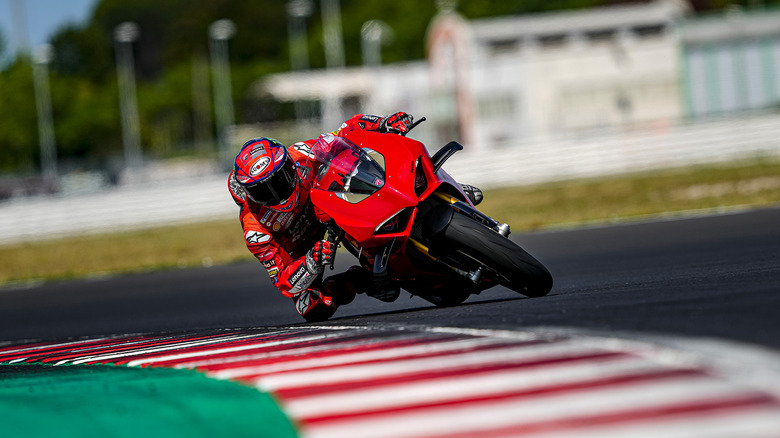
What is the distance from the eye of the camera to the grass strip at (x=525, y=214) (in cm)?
2025

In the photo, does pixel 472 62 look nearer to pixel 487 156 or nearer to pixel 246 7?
pixel 487 156

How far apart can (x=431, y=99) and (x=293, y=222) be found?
1732 inches

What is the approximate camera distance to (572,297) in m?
7.47

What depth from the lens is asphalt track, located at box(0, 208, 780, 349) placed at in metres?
5.70

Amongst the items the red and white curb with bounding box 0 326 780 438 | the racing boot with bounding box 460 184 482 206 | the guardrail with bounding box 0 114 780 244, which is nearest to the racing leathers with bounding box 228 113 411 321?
the racing boot with bounding box 460 184 482 206

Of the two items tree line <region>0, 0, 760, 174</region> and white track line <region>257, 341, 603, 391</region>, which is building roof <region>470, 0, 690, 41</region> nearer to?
tree line <region>0, 0, 760, 174</region>

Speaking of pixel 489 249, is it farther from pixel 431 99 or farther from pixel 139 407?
pixel 431 99

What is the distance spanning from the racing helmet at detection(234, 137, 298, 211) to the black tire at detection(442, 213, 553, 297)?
120cm

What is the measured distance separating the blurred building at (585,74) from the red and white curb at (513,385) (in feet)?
115

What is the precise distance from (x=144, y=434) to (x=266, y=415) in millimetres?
507

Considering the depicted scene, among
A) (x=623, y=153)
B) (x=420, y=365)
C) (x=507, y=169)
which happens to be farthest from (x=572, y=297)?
(x=623, y=153)

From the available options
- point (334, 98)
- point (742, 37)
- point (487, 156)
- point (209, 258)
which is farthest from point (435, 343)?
point (334, 98)

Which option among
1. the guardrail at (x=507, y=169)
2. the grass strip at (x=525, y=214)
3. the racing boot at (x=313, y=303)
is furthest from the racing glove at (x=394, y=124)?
the guardrail at (x=507, y=169)

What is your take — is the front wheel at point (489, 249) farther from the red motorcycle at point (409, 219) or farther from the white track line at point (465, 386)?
the white track line at point (465, 386)
